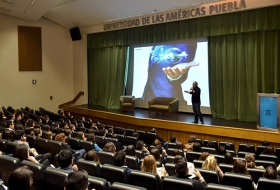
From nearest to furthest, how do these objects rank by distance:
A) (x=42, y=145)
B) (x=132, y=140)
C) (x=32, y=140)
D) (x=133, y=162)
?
(x=133, y=162)
(x=42, y=145)
(x=32, y=140)
(x=132, y=140)

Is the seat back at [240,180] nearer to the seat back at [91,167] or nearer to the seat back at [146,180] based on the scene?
the seat back at [146,180]

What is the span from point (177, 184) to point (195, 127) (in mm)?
5419

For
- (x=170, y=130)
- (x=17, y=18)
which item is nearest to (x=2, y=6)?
(x=17, y=18)

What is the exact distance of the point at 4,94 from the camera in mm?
11984

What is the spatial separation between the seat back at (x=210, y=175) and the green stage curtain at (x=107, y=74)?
→ 890 cm

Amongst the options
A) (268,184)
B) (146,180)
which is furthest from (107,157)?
(268,184)

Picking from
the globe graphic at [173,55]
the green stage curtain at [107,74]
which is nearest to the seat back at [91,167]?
the globe graphic at [173,55]

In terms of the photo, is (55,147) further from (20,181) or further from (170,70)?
(170,70)

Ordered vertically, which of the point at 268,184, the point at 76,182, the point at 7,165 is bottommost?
the point at 268,184

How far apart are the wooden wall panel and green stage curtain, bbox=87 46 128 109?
2.26 m

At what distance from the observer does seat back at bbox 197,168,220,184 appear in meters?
3.23

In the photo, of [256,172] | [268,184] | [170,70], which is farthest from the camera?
[170,70]

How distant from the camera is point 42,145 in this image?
483 centimetres

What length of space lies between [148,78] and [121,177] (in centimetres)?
856
